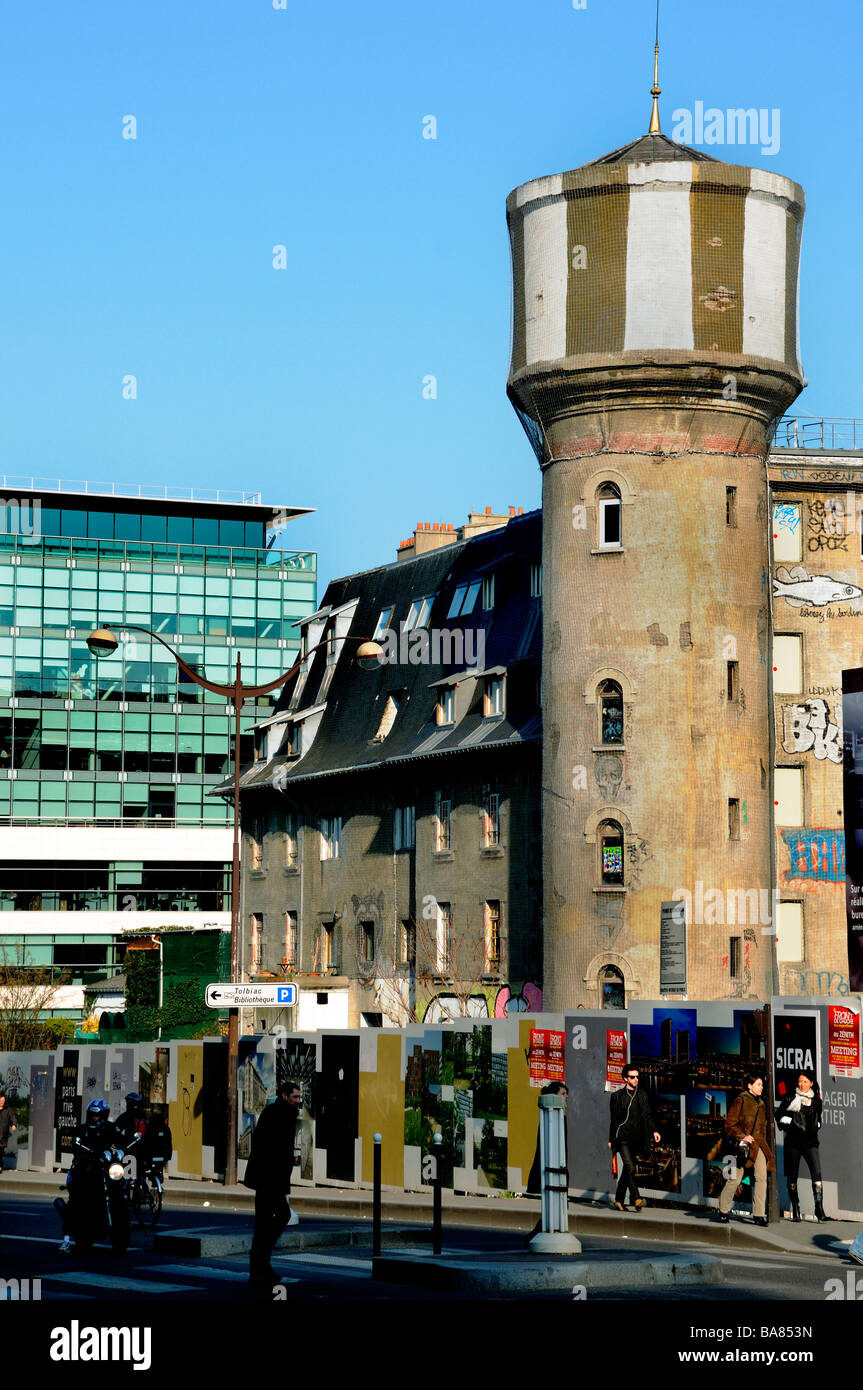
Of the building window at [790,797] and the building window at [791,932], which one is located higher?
the building window at [790,797]

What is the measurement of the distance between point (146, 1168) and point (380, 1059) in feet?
18.3

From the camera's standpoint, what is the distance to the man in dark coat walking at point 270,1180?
16.9 meters

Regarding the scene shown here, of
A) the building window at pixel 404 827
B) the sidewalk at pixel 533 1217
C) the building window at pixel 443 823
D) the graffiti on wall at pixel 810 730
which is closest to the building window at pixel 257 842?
the building window at pixel 404 827

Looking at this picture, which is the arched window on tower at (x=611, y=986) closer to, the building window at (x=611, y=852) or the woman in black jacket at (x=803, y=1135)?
the building window at (x=611, y=852)

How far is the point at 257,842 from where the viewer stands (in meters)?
67.9

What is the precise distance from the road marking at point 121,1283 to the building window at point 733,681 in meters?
28.8

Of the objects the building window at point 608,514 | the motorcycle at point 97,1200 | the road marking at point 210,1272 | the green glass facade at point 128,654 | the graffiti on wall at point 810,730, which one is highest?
the green glass facade at point 128,654

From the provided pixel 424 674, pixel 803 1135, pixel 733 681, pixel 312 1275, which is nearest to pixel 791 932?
pixel 733 681

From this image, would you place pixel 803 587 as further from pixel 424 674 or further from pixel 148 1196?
→ pixel 148 1196

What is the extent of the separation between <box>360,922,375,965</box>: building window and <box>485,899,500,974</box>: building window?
6.95m

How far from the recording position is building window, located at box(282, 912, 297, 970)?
2509 inches

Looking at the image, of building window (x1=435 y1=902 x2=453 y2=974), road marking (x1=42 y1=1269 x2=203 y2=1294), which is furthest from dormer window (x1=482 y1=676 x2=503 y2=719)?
road marking (x1=42 y1=1269 x2=203 y2=1294)

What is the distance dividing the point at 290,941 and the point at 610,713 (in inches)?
873

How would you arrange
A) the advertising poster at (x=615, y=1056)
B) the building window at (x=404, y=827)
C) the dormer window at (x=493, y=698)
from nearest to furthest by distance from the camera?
the advertising poster at (x=615, y=1056), the dormer window at (x=493, y=698), the building window at (x=404, y=827)
